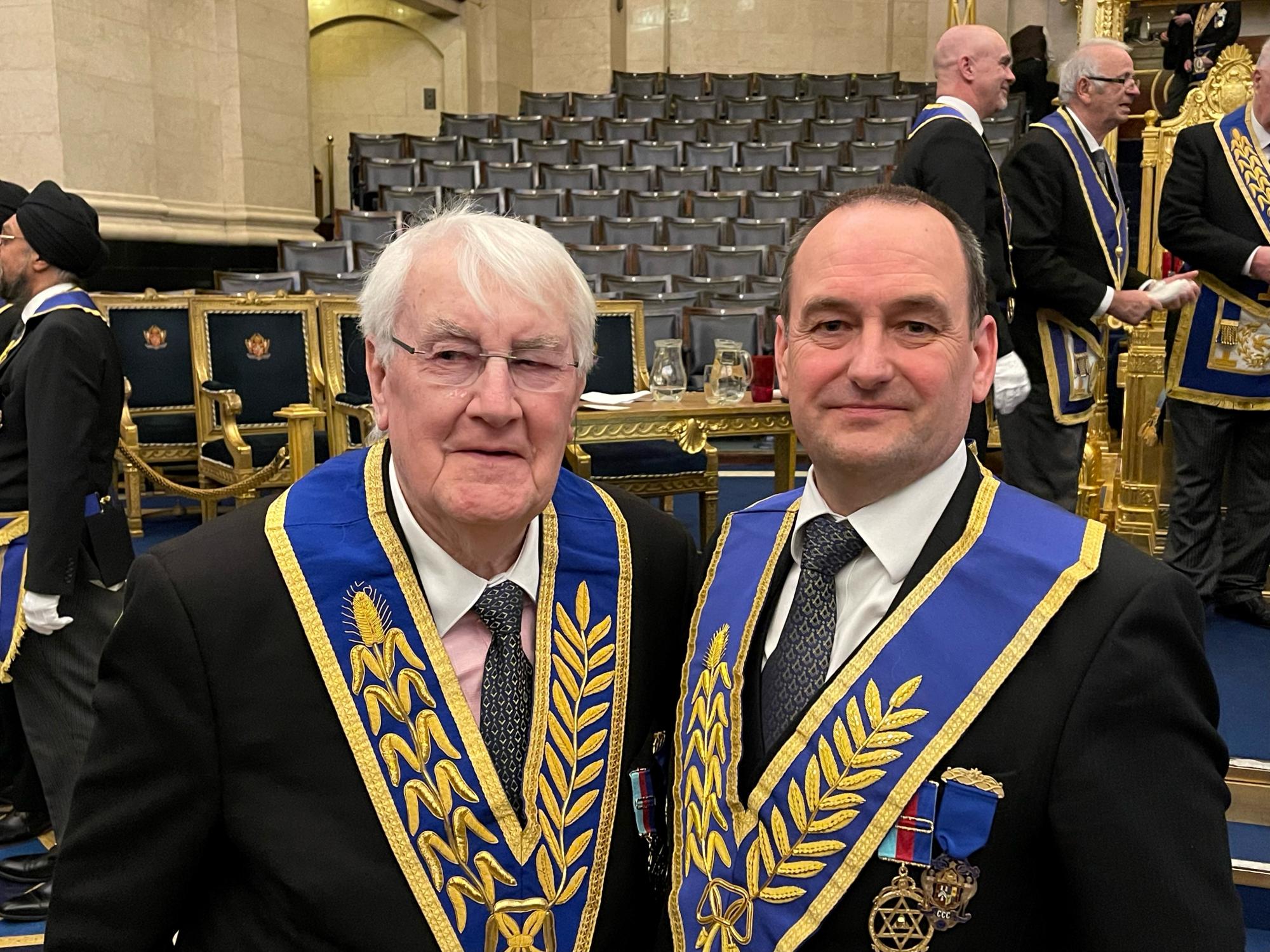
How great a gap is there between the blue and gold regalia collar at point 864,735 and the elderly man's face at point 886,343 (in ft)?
0.38

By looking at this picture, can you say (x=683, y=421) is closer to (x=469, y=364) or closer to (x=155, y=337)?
(x=469, y=364)

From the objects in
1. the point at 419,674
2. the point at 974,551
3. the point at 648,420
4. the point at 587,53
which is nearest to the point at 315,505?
the point at 419,674

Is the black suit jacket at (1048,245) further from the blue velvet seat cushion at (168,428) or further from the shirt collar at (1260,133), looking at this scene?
the blue velvet seat cushion at (168,428)

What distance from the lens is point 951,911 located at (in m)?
1.14

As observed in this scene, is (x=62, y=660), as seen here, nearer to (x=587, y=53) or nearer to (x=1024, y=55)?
(x=1024, y=55)

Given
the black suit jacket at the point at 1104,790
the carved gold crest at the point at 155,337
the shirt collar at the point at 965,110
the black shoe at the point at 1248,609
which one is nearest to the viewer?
the black suit jacket at the point at 1104,790

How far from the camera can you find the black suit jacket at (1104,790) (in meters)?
1.08

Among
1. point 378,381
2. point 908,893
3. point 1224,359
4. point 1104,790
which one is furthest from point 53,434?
point 1224,359

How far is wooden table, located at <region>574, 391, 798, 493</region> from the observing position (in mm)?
4102

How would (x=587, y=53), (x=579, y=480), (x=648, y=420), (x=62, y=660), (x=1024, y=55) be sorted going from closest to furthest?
1. (x=579, y=480)
2. (x=62, y=660)
3. (x=648, y=420)
4. (x=1024, y=55)
5. (x=587, y=53)

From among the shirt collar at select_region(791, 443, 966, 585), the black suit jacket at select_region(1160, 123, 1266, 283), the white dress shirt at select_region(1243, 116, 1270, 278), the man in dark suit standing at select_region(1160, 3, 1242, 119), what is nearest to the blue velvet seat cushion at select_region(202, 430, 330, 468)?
the black suit jacket at select_region(1160, 123, 1266, 283)

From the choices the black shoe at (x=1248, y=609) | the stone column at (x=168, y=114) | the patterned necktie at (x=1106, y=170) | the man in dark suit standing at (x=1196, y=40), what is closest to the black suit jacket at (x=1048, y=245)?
the patterned necktie at (x=1106, y=170)

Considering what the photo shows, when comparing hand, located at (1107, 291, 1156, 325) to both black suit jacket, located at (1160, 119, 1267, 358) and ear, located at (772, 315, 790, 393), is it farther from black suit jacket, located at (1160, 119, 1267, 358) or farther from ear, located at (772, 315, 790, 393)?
ear, located at (772, 315, 790, 393)

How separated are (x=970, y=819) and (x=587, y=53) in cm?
1506
